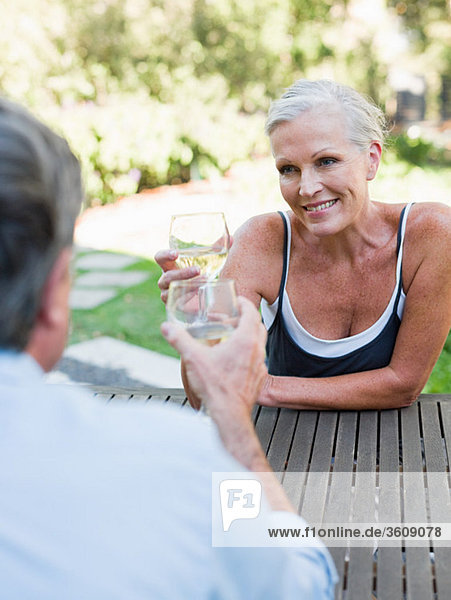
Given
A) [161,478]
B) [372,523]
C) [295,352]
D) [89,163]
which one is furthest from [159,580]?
[89,163]

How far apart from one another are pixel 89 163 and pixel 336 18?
805 centimetres

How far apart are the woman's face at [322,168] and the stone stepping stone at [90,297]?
3.81 metres

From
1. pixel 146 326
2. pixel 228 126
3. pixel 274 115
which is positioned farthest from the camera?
pixel 228 126

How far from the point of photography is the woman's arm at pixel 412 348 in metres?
2.02

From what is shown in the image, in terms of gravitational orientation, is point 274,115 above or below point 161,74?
above

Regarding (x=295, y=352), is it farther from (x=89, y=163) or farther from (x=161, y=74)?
(x=161, y=74)

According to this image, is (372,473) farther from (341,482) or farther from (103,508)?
(103,508)

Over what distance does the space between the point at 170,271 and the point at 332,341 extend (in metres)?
0.69

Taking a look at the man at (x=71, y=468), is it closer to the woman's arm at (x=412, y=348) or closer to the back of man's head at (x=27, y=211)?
the back of man's head at (x=27, y=211)

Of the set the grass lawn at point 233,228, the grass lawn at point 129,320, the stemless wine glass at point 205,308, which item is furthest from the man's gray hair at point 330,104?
the grass lawn at point 129,320

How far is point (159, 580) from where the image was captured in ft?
2.47

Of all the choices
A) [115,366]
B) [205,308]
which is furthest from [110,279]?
[205,308]

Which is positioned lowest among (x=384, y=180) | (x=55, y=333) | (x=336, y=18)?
(x=384, y=180)

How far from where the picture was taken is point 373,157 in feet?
7.80
